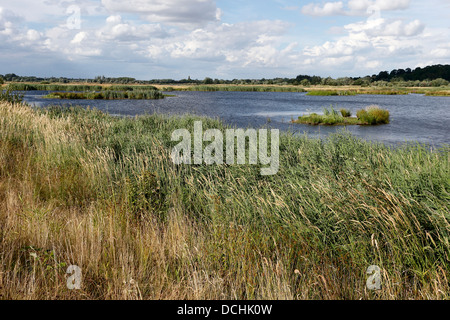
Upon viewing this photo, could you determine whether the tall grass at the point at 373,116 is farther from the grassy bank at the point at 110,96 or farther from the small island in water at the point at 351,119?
the grassy bank at the point at 110,96

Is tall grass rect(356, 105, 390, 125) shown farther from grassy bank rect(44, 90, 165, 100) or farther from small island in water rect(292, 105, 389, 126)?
grassy bank rect(44, 90, 165, 100)

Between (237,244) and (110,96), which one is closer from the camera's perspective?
(237,244)

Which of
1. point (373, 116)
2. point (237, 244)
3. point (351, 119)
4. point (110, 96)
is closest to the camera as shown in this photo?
point (237, 244)

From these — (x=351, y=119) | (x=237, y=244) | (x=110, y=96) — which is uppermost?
(x=110, y=96)

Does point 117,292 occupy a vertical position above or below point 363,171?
below

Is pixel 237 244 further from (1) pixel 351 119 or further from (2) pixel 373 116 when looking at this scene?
(1) pixel 351 119

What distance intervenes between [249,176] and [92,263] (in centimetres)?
394

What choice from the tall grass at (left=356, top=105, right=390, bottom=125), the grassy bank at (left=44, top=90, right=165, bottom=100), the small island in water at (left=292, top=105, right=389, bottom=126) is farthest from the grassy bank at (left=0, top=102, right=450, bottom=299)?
the grassy bank at (left=44, top=90, right=165, bottom=100)

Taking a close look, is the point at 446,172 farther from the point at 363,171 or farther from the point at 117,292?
the point at 117,292

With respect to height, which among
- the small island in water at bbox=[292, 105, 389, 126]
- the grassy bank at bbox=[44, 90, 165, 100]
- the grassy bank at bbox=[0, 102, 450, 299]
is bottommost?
the grassy bank at bbox=[0, 102, 450, 299]

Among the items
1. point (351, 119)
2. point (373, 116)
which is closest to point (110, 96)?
point (351, 119)

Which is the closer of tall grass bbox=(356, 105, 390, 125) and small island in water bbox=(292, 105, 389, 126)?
small island in water bbox=(292, 105, 389, 126)

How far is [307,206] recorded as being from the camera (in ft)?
16.6
